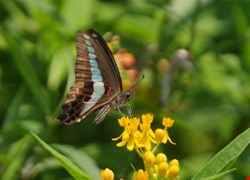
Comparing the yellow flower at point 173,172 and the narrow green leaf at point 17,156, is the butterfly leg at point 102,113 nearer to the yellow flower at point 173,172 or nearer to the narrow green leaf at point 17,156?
the narrow green leaf at point 17,156

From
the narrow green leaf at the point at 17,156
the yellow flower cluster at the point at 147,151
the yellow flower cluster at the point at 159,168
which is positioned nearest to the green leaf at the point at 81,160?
the narrow green leaf at the point at 17,156

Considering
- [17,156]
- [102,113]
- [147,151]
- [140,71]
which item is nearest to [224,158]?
[147,151]

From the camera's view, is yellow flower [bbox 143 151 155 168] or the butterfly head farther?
the butterfly head

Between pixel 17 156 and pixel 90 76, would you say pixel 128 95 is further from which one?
pixel 17 156

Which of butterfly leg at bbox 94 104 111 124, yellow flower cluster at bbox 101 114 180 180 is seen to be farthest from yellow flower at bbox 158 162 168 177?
butterfly leg at bbox 94 104 111 124

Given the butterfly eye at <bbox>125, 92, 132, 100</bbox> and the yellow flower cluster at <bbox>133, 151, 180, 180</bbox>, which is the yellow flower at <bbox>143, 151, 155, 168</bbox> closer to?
the yellow flower cluster at <bbox>133, 151, 180, 180</bbox>

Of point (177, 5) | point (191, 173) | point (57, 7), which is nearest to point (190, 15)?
point (177, 5)
